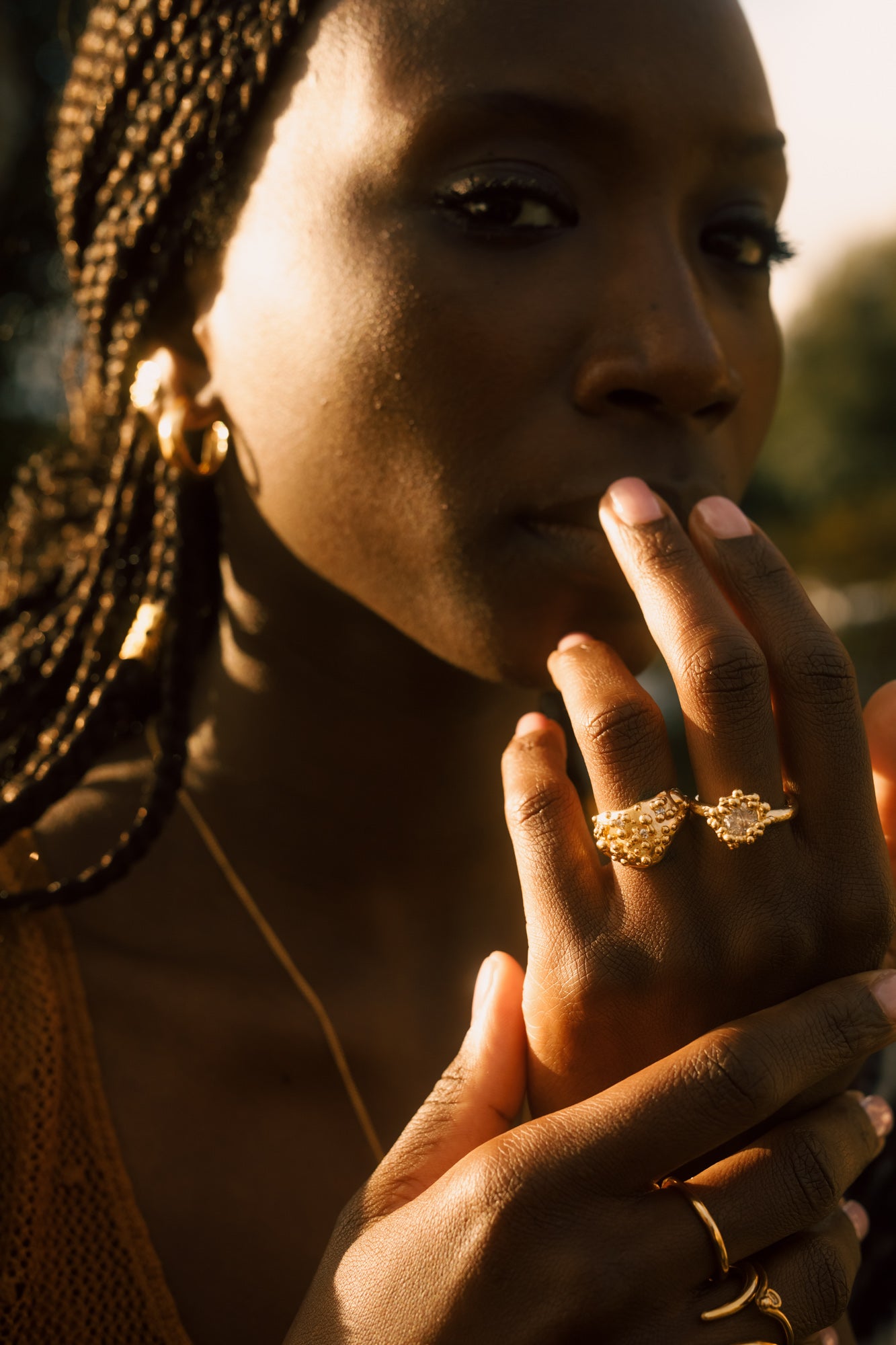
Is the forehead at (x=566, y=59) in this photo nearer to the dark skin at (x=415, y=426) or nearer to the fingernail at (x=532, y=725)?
the dark skin at (x=415, y=426)

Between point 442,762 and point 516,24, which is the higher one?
point 516,24

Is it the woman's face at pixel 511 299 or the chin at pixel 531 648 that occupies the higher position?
the woman's face at pixel 511 299

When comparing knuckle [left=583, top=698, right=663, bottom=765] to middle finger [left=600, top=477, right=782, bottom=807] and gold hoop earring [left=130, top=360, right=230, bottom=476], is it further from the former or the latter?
gold hoop earring [left=130, top=360, right=230, bottom=476]

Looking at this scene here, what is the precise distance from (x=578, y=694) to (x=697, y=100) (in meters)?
1.05

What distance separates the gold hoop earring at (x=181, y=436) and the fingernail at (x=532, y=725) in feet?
3.15

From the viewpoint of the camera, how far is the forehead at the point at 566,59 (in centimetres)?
182

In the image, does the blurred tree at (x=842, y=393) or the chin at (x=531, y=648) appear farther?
the blurred tree at (x=842, y=393)

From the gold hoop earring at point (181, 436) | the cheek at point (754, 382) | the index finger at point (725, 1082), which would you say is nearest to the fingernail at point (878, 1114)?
the index finger at point (725, 1082)

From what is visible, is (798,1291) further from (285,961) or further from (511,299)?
(511,299)

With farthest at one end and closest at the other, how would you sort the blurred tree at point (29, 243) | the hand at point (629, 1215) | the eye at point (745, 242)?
the blurred tree at point (29, 243) → the eye at point (745, 242) → the hand at point (629, 1215)

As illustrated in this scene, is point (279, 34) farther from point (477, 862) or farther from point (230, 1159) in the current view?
point (230, 1159)

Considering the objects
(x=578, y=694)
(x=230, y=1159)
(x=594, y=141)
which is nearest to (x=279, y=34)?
(x=594, y=141)

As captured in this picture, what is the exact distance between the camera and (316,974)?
7.72 feet

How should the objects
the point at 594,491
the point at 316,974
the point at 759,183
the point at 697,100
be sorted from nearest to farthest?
the point at 594,491 → the point at 697,100 → the point at 759,183 → the point at 316,974
